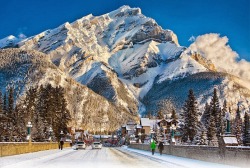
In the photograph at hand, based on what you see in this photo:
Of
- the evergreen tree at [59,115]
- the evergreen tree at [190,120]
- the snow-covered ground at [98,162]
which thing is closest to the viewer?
the snow-covered ground at [98,162]

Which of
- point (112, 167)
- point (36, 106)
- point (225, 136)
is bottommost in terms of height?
point (112, 167)

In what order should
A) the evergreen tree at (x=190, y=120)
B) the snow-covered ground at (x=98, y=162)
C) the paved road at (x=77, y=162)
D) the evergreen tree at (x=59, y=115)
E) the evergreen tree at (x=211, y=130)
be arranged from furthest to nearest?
Result: the evergreen tree at (x=59, y=115) → the evergreen tree at (x=190, y=120) → the evergreen tree at (x=211, y=130) → the snow-covered ground at (x=98, y=162) → the paved road at (x=77, y=162)

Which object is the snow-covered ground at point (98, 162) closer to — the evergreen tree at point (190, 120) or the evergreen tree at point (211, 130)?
the evergreen tree at point (211, 130)

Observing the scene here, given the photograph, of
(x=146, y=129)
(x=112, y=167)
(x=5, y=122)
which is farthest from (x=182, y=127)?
(x=146, y=129)

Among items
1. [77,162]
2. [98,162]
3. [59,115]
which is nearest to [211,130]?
[59,115]

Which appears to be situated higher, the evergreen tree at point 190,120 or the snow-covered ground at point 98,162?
the evergreen tree at point 190,120

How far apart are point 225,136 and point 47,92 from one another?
69.5m

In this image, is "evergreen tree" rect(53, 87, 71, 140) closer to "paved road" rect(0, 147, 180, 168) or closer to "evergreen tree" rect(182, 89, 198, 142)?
"evergreen tree" rect(182, 89, 198, 142)

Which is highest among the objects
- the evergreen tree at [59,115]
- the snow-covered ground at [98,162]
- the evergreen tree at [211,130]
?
the evergreen tree at [59,115]

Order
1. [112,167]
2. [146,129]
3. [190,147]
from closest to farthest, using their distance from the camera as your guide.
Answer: [112,167] → [190,147] → [146,129]

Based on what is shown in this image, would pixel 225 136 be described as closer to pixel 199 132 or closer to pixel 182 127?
pixel 199 132

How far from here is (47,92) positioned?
316 ft

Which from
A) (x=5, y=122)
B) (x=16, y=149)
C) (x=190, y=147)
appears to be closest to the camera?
(x=190, y=147)

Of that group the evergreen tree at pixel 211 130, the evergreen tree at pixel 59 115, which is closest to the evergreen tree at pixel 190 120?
the evergreen tree at pixel 211 130
